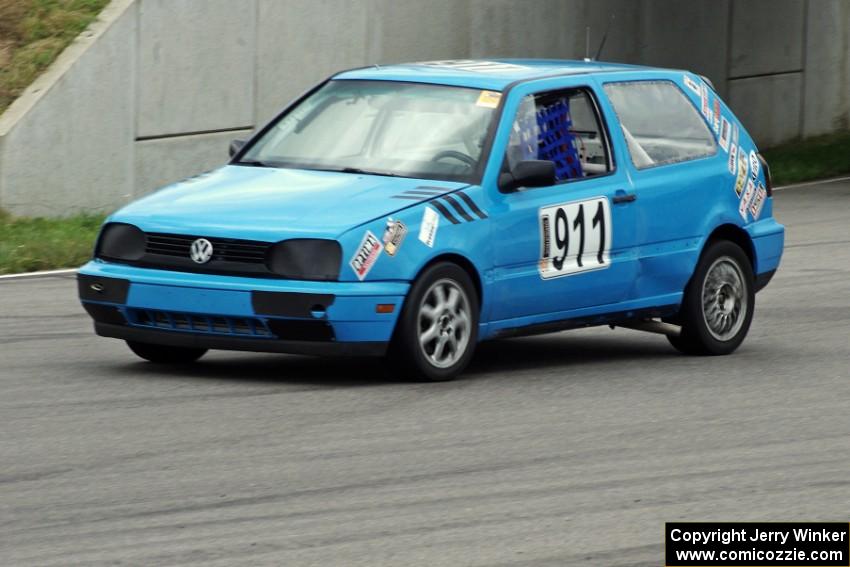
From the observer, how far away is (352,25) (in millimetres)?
21484

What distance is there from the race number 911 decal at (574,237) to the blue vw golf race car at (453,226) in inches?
0.4

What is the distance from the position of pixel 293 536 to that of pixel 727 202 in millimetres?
5568

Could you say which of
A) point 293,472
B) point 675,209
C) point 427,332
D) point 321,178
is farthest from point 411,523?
point 675,209

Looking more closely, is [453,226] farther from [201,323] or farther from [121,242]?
[121,242]

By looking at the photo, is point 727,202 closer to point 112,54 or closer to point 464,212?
point 464,212

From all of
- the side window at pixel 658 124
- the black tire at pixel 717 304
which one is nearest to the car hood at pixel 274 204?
the side window at pixel 658 124

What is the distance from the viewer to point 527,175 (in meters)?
10.4

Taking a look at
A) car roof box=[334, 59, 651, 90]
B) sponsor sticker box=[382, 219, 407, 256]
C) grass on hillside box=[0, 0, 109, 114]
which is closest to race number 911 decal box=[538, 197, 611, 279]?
car roof box=[334, 59, 651, 90]

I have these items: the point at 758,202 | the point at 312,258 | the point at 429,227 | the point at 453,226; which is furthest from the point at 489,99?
the point at 758,202

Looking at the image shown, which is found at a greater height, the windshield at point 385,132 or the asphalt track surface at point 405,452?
the windshield at point 385,132

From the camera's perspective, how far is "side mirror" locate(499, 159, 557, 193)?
10375 mm

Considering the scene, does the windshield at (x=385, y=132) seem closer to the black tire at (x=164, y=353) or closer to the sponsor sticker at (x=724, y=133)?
the black tire at (x=164, y=353)

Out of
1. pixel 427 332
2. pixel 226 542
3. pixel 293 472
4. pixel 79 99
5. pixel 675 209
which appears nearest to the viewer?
pixel 226 542

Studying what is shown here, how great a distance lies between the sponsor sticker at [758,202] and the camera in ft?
39.5
